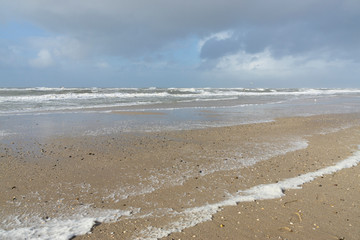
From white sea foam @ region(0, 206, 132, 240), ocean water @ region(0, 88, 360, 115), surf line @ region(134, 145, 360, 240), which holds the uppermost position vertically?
ocean water @ region(0, 88, 360, 115)

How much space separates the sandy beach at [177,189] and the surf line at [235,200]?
0.9 inches

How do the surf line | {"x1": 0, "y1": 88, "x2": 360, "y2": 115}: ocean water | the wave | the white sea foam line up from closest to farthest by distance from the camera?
the white sea foam → the surf line → {"x1": 0, "y1": 88, "x2": 360, "y2": 115}: ocean water → the wave

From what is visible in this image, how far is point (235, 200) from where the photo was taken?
4438 mm

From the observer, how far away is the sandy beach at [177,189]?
3.58m

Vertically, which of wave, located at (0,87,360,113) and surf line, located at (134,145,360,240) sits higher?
wave, located at (0,87,360,113)

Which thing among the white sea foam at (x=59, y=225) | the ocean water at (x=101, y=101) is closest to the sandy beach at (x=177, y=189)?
the white sea foam at (x=59, y=225)

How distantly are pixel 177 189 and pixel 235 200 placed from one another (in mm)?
1103

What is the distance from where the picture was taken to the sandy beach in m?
3.58

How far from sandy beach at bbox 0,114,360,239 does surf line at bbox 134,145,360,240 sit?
0.07 ft

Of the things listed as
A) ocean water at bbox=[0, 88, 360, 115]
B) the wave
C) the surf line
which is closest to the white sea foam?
the surf line

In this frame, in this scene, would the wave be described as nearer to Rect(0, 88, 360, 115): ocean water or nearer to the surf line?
Rect(0, 88, 360, 115): ocean water

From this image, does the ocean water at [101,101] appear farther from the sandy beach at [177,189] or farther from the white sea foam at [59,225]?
the white sea foam at [59,225]

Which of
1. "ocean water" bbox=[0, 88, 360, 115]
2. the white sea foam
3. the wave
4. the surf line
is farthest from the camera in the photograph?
the wave

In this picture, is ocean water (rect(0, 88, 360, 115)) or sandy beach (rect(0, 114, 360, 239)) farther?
ocean water (rect(0, 88, 360, 115))
